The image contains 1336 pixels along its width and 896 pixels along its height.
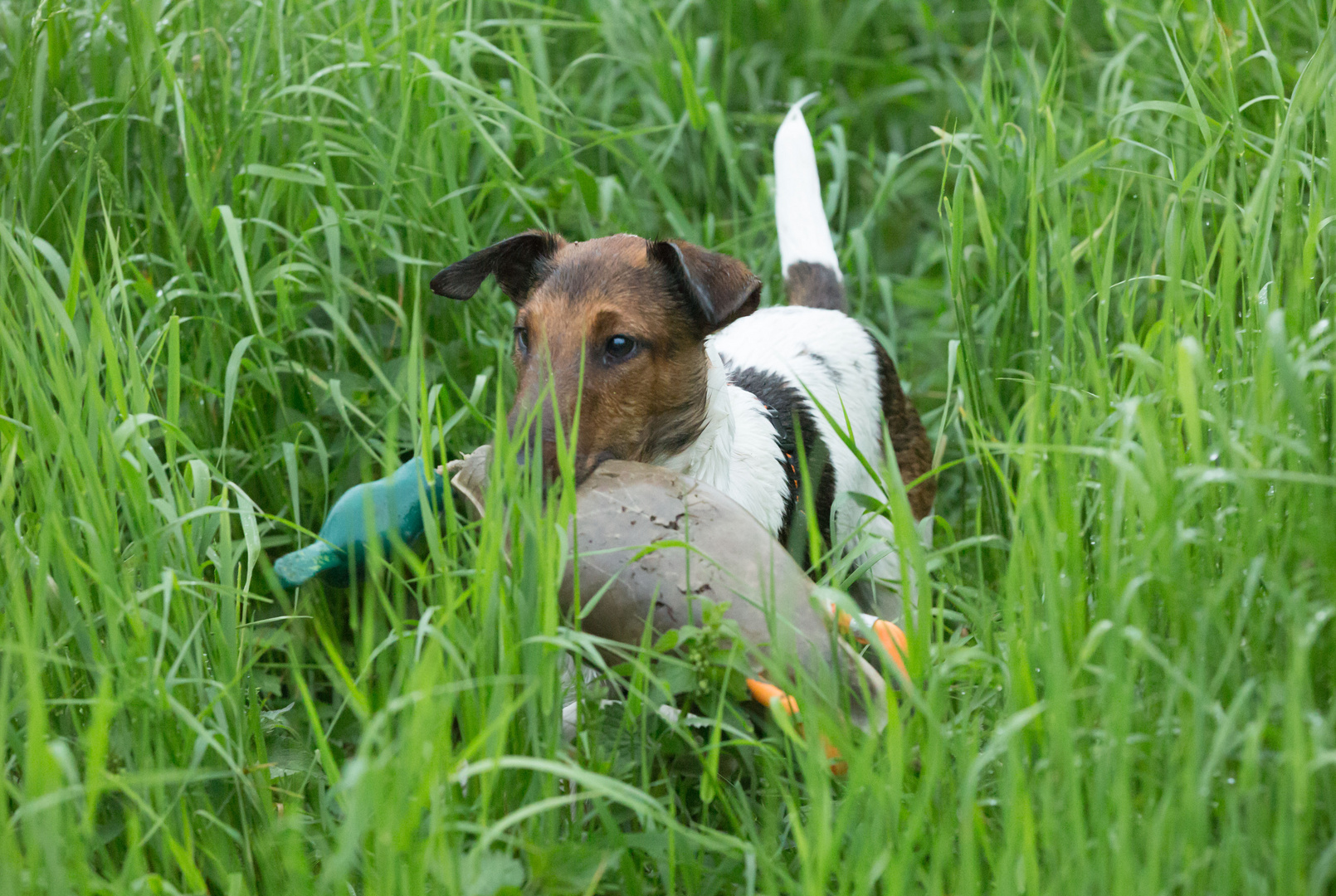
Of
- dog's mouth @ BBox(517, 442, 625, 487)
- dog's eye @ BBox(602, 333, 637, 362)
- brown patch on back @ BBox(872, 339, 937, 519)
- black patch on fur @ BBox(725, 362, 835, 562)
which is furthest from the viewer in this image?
brown patch on back @ BBox(872, 339, 937, 519)

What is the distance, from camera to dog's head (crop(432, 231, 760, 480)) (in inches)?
108

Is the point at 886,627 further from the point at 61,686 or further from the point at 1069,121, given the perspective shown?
A: the point at 1069,121

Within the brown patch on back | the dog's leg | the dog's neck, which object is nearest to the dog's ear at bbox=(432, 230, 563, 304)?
the dog's neck

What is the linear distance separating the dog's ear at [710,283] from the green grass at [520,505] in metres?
0.59

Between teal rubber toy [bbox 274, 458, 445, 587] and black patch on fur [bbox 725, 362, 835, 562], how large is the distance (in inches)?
38.6

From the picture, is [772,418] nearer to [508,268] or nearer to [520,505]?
[508,268]

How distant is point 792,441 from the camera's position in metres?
3.34

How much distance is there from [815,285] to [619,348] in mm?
1230

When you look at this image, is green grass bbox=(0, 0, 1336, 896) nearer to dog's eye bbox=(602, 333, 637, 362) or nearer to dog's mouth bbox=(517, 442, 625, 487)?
dog's mouth bbox=(517, 442, 625, 487)

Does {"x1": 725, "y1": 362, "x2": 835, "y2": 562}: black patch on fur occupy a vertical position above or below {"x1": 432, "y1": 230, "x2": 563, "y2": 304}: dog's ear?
below

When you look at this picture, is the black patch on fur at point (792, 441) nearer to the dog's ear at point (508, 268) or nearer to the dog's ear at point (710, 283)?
the dog's ear at point (710, 283)

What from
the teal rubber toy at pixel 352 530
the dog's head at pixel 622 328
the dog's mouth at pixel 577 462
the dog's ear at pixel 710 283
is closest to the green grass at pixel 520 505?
the teal rubber toy at pixel 352 530

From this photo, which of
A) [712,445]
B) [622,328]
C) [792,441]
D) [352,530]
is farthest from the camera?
[792,441]

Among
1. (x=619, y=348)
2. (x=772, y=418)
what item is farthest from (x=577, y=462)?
(x=772, y=418)
